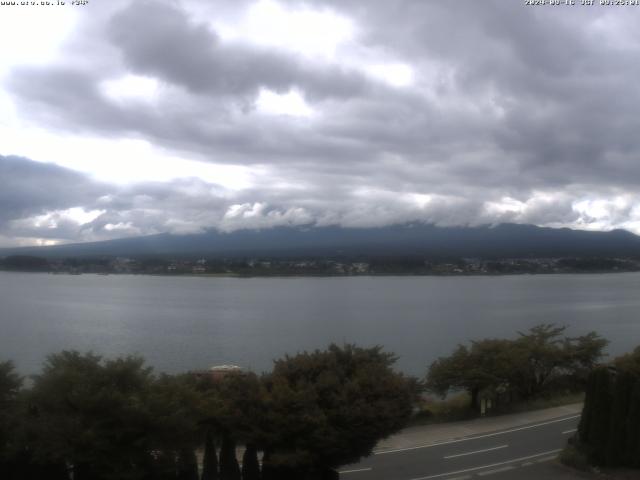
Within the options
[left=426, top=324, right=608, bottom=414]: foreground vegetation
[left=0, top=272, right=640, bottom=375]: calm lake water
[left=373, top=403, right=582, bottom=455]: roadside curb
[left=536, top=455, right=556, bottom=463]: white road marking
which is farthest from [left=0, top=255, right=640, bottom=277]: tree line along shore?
[left=536, top=455, right=556, bottom=463]: white road marking

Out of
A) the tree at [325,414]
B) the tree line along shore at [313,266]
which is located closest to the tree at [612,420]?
the tree at [325,414]

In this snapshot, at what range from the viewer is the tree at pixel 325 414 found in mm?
12102

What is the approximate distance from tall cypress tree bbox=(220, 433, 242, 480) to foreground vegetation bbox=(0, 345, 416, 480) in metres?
0.02

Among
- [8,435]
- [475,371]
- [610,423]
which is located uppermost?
[8,435]

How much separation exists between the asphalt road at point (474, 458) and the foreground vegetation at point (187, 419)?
8.09ft

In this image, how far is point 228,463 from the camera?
1244 centimetres

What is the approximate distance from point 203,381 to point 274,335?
121 ft

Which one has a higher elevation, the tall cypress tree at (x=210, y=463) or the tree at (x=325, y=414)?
the tree at (x=325, y=414)

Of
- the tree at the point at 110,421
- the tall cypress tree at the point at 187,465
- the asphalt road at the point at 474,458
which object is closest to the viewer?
the tree at the point at 110,421

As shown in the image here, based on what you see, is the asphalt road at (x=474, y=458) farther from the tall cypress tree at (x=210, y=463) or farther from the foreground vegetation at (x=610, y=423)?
the tall cypress tree at (x=210, y=463)

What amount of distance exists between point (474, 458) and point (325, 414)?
5.62m

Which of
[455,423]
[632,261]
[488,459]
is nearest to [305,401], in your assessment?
[488,459]

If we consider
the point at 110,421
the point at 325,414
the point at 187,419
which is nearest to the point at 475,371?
the point at 325,414

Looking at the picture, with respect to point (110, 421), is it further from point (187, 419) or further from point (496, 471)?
point (496, 471)
